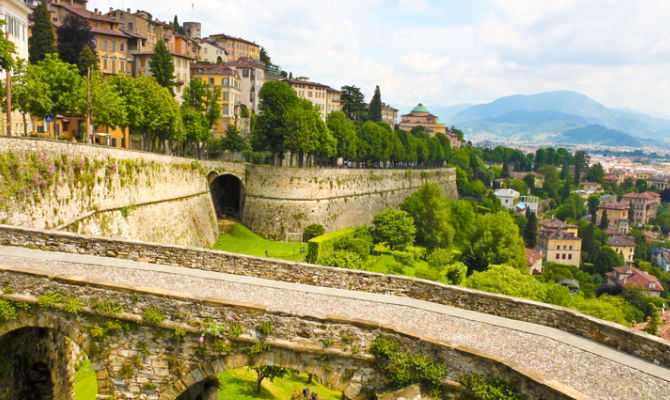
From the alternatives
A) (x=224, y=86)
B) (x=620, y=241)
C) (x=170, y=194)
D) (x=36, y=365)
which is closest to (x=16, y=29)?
(x=170, y=194)

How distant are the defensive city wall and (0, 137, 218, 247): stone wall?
47 mm

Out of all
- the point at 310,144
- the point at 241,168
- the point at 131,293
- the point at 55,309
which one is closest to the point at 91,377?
the point at 55,309

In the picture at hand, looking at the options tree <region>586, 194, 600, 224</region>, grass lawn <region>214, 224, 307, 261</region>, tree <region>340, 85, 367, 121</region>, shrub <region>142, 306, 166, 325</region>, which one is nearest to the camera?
shrub <region>142, 306, 166, 325</region>

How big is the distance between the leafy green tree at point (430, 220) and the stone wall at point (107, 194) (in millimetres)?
26705

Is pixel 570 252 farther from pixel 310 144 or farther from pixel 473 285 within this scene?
pixel 473 285

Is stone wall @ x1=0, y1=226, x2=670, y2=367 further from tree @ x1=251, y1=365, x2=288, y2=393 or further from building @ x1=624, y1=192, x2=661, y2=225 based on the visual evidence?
building @ x1=624, y1=192, x2=661, y2=225

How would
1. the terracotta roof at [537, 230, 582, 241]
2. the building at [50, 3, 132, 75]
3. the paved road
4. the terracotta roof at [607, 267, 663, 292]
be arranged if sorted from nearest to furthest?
the paved road < the building at [50, 3, 132, 75] < the terracotta roof at [607, 267, 663, 292] < the terracotta roof at [537, 230, 582, 241]

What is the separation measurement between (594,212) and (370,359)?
150 metres

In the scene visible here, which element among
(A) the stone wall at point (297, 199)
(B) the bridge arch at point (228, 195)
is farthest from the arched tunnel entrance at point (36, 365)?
(B) the bridge arch at point (228, 195)

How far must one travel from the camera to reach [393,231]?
52.6 m

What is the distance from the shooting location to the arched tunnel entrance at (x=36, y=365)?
546 inches

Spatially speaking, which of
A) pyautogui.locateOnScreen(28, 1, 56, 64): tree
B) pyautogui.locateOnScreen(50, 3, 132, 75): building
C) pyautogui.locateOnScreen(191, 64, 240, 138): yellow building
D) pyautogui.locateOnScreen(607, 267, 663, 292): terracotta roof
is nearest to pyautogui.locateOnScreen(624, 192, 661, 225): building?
pyautogui.locateOnScreen(607, 267, 663, 292): terracotta roof

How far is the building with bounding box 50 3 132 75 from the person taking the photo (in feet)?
224

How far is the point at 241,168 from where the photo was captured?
51.9 meters
